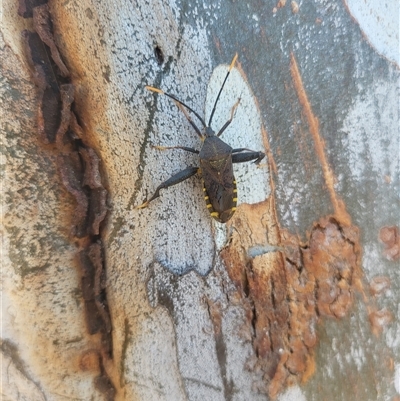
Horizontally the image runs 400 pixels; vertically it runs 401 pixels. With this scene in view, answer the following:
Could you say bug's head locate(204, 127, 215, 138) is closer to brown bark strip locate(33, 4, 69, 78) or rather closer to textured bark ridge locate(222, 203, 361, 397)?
textured bark ridge locate(222, 203, 361, 397)

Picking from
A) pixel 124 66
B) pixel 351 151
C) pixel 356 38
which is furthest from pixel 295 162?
pixel 124 66

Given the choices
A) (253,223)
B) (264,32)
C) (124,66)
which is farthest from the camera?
(253,223)

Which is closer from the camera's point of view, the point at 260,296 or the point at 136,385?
the point at 136,385

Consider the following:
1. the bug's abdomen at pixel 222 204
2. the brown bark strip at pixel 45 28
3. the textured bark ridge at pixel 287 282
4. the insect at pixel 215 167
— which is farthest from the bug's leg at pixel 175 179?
the brown bark strip at pixel 45 28

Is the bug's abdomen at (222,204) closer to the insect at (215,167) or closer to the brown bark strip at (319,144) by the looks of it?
the insect at (215,167)

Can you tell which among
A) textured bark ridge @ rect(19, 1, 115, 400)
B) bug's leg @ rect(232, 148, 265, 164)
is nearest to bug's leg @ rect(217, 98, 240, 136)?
bug's leg @ rect(232, 148, 265, 164)

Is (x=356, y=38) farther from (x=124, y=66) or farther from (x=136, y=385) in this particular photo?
(x=136, y=385)
